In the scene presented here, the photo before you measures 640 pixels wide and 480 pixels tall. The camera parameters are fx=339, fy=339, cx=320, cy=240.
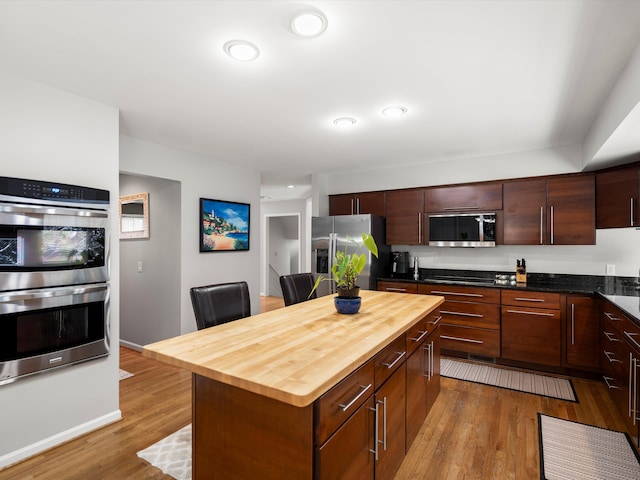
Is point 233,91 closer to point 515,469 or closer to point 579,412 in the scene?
point 515,469

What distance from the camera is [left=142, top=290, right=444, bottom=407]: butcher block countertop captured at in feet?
3.69

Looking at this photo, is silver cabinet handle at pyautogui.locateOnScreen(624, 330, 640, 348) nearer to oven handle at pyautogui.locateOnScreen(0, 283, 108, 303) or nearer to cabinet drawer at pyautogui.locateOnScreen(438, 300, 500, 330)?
cabinet drawer at pyautogui.locateOnScreen(438, 300, 500, 330)

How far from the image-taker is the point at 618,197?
324cm

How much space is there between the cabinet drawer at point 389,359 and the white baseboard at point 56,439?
2204mm

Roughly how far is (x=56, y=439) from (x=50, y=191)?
1657mm

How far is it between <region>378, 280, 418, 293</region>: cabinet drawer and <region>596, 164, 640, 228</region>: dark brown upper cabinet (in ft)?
6.53

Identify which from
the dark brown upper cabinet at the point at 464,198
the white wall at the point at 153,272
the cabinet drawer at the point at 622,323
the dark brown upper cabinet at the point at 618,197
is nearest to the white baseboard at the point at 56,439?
the white wall at the point at 153,272

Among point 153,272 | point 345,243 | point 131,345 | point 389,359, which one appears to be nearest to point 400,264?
point 345,243

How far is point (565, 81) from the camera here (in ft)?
7.29

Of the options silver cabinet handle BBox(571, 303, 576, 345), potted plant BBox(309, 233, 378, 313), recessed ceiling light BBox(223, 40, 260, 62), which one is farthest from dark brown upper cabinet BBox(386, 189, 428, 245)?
recessed ceiling light BBox(223, 40, 260, 62)

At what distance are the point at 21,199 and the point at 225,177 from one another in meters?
2.50

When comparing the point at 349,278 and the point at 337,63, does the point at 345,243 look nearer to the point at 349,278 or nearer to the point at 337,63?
the point at 349,278

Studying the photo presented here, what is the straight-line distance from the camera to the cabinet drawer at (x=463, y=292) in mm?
3707

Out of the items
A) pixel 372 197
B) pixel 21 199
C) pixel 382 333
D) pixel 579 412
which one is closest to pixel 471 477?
pixel 382 333
